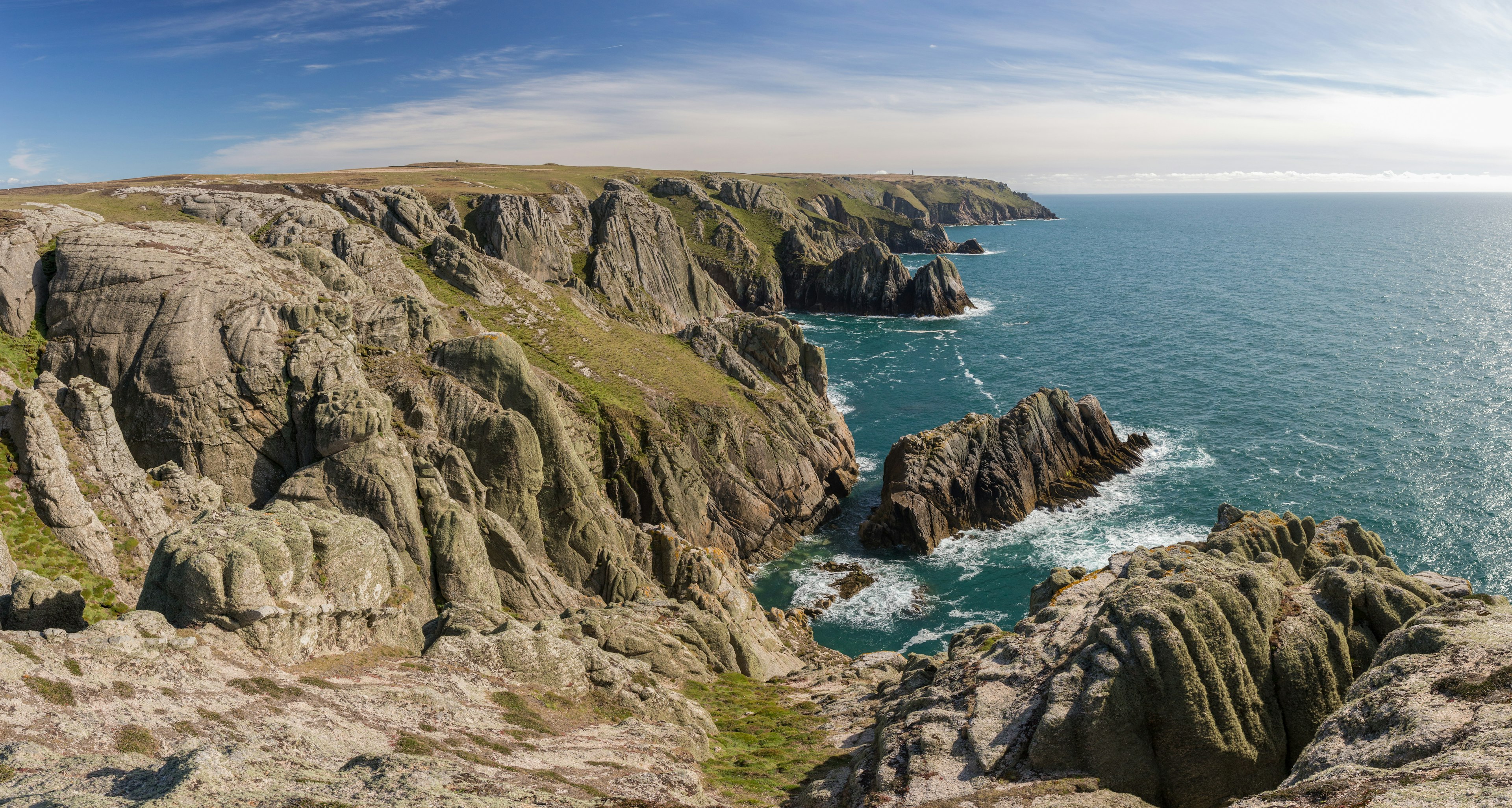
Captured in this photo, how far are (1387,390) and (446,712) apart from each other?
355 ft

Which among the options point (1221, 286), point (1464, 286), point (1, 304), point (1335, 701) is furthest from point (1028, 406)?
point (1464, 286)

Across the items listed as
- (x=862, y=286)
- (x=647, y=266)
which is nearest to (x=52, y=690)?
(x=647, y=266)

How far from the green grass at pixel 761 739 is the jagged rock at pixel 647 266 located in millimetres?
78900

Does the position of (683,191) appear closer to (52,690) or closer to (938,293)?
(938,293)

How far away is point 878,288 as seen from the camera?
514ft

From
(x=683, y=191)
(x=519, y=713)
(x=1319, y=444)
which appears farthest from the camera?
(x=683, y=191)

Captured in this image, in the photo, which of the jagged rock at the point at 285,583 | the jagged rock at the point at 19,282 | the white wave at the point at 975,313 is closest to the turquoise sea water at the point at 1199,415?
the white wave at the point at 975,313

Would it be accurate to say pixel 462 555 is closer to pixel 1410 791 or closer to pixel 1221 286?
pixel 1410 791

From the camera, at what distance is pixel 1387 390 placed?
88.0 m

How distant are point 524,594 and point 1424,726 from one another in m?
33.7

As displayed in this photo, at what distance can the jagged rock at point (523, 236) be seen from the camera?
3848 inches

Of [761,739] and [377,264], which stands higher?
[377,264]

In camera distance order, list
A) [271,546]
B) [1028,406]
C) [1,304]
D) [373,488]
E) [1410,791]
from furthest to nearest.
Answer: [1028,406]
[1,304]
[373,488]
[271,546]
[1410,791]

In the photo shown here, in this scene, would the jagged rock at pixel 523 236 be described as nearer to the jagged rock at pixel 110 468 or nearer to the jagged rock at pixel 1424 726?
the jagged rock at pixel 110 468
